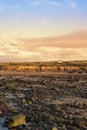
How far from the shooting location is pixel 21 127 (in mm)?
32656

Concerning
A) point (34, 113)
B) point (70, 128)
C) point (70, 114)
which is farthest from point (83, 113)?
point (70, 128)

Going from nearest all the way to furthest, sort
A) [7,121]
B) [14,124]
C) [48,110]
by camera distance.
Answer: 1. [14,124]
2. [7,121]
3. [48,110]

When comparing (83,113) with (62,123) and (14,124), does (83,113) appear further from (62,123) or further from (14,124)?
(14,124)

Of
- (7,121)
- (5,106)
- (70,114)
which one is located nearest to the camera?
(7,121)

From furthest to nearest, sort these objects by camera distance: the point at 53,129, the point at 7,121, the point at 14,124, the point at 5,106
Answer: the point at 5,106 < the point at 7,121 < the point at 14,124 < the point at 53,129

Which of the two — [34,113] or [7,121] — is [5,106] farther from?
[7,121]

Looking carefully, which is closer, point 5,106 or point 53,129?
point 53,129

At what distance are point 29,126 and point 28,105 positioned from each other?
1465cm

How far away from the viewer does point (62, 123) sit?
34.2 metres

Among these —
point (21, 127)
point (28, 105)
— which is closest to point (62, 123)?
point (21, 127)

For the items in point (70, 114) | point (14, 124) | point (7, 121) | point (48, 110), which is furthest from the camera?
point (48, 110)

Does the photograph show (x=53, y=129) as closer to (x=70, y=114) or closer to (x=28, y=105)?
(x=70, y=114)

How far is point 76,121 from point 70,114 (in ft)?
16.9

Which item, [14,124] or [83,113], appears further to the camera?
[83,113]
